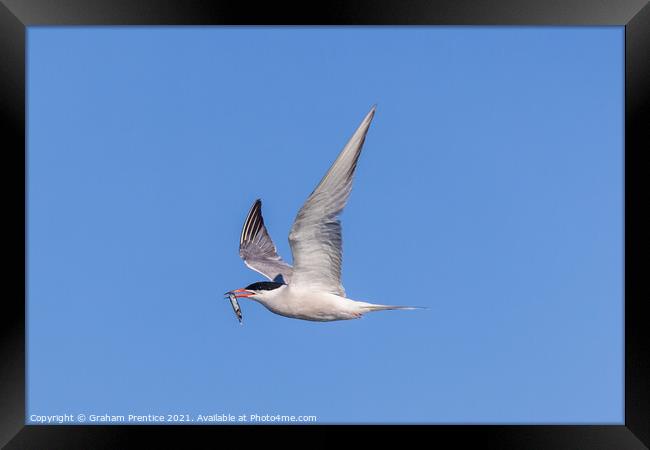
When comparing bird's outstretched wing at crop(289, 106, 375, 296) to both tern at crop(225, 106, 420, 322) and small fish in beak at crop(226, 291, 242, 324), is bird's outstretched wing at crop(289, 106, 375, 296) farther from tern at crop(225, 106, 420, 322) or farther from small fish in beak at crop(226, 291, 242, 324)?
small fish in beak at crop(226, 291, 242, 324)

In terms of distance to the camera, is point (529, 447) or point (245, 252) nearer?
point (529, 447)

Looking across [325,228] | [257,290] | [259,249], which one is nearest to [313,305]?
[257,290]

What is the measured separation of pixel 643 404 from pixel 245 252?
3737 millimetres

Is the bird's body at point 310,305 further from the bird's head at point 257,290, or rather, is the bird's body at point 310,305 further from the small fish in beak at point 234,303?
the small fish in beak at point 234,303

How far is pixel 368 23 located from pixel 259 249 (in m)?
2.90

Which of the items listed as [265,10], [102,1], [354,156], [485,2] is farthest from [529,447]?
[102,1]

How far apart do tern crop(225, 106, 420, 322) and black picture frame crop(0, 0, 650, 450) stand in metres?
1.00

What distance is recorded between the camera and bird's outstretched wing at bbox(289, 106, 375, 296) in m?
5.23

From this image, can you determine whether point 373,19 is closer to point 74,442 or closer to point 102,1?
point 102,1

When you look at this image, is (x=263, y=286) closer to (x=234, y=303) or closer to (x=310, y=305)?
(x=234, y=303)

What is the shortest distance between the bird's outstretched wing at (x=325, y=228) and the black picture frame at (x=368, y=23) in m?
0.99

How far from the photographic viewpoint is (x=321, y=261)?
237 inches

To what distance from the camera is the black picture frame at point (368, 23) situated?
5.44 m

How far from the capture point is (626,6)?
548 cm
